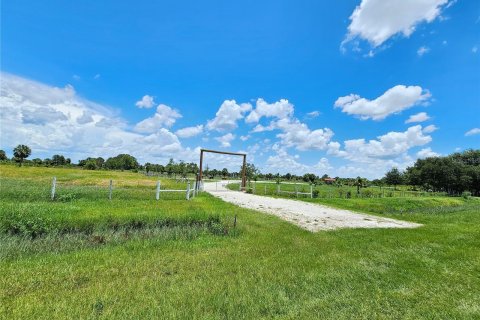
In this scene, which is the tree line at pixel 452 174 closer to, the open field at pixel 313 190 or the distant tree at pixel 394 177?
the distant tree at pixel 394 177

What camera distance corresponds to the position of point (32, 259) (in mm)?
5887

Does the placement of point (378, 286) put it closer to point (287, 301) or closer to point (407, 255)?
point (287, 301)

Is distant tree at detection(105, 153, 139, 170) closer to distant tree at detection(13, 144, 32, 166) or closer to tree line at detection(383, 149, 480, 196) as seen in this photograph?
distant tree at detection(13, 144, 32, 166)

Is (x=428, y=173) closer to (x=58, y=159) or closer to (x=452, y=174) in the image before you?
(x=452, y=174)

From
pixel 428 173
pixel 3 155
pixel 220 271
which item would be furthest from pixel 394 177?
pixel 3 155

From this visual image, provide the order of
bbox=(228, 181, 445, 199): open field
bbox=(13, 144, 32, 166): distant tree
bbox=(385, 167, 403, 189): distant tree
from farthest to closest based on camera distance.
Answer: bbox=(385, 167, 403, 189): distant tree
bbox=(13, 144, 32, 166): distant tree
bbox=(228, 181, 445, 199): open field

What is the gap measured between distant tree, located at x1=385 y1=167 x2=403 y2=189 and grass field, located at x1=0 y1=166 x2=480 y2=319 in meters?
96.1

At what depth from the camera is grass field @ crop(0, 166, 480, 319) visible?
13.4 feet

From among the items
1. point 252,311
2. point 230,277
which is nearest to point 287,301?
point 252,311

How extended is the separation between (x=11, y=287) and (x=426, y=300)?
22.6 feet

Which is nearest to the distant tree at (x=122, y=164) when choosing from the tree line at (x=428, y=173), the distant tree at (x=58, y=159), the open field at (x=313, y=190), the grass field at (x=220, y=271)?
the distant tree at (x=58, y=159)

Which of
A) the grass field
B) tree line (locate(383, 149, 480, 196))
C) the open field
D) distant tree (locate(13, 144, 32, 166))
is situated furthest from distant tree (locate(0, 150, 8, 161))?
tree line (locate(383, 149, 480, 196))

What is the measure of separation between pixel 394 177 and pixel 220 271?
105 metres

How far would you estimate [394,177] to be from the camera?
94812mm
